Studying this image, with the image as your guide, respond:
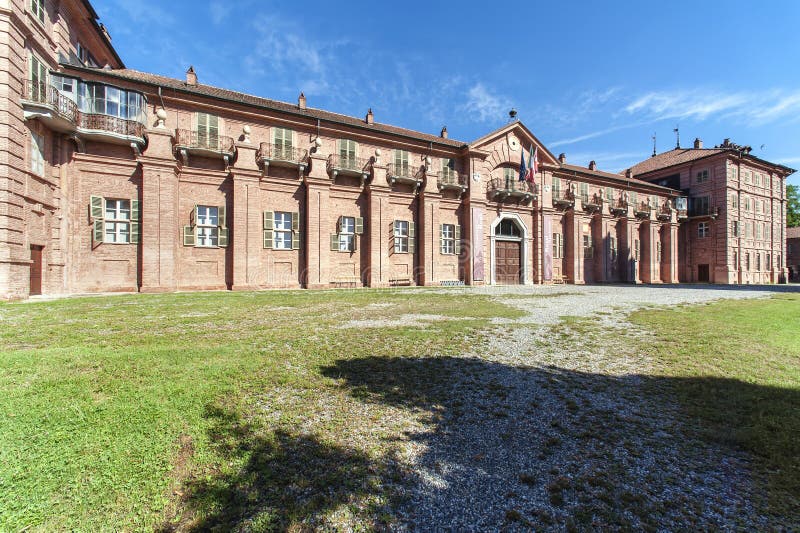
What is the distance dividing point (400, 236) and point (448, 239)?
4179 mm

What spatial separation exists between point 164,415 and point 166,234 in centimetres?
1755

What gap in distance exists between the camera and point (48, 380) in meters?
3.95

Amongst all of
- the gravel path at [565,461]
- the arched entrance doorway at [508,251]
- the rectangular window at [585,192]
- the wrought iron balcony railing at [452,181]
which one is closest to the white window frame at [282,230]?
the wrought iron balcony railing at [452,181]

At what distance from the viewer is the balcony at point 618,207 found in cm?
3381

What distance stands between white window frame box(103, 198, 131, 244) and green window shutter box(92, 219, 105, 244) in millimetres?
84

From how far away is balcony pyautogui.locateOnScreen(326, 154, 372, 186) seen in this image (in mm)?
21688

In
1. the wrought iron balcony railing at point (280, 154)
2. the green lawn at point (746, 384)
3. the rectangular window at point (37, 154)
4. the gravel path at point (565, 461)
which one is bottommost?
the gravel path at point (565, 461)

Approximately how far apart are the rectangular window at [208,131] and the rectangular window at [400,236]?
12258mm

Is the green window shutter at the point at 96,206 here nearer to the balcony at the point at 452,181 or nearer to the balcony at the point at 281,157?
the balcony at the point at 281,157

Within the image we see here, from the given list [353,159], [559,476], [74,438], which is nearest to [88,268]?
[353,159]

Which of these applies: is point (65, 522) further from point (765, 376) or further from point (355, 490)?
point (765, 376)

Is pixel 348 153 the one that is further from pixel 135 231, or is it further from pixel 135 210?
pixel 135 231

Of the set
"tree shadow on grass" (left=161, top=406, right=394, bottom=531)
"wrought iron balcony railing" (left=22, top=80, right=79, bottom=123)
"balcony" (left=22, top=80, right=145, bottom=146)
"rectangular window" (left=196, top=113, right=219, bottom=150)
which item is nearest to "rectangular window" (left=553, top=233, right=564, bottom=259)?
"rectangular window" (left=196, top=113, right=219, bottom=150)

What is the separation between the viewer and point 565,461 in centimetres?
262
